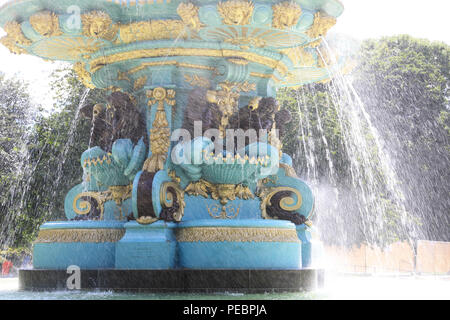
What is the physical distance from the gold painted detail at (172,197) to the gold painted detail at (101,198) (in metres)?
0.87

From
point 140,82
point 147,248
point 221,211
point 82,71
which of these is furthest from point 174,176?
point 82,71

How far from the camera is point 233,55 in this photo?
8.09 meters

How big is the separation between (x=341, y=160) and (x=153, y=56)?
38.5 feet

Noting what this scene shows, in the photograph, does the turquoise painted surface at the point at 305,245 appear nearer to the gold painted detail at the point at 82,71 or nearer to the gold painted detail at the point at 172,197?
the gold painted detail at the point at 172,197

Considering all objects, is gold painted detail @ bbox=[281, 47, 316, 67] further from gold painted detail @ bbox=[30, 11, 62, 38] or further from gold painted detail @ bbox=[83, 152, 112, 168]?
gold painted detail @ bbox=[30, 11, 62, 38]

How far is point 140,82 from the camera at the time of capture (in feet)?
27.7

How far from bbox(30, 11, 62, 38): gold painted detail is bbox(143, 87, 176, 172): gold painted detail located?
1444 millimetres

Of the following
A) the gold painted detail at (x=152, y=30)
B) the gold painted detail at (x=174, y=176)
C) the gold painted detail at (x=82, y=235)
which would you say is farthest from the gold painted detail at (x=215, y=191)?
the gold painted detail at (x=152, y=30)

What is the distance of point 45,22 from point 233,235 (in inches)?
139

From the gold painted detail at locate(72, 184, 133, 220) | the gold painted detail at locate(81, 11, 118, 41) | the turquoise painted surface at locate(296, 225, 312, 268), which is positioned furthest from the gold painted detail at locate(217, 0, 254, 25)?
the turquoise painted surface at locate(296, 225, 312, 268)

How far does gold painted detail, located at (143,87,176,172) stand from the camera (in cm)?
780
